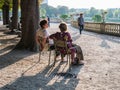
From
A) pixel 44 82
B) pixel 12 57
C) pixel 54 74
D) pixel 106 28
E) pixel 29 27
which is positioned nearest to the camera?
pixel 44 82

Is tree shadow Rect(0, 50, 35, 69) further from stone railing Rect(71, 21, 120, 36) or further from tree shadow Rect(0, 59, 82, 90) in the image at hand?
stone railing Rect(71, 21, 120, 36)

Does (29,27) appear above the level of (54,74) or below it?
above

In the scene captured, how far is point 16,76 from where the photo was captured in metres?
10.5

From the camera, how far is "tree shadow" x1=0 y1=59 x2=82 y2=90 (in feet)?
29.6

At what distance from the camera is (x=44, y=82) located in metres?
9.72

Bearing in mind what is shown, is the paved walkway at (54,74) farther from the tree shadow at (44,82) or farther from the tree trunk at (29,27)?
the tree trunk at (29,27)

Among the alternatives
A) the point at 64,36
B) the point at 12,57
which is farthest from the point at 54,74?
the point at 12,57

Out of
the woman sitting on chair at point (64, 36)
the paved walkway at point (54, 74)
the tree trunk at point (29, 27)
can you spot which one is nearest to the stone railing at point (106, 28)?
the tree trunk at point (29, 27)

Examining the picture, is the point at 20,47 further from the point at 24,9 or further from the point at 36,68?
the point at 36,68

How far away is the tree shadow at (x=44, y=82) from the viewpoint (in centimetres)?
903

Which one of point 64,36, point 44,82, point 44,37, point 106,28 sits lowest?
point 44,82

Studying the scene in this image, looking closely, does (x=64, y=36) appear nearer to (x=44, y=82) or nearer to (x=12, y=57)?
(x=44, y=82)

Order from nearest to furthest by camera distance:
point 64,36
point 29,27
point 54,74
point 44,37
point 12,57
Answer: point 54,74
point 64,36
point 44,37
point 12,57
point 29,27

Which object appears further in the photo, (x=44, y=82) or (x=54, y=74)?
(x=54, y=74)
